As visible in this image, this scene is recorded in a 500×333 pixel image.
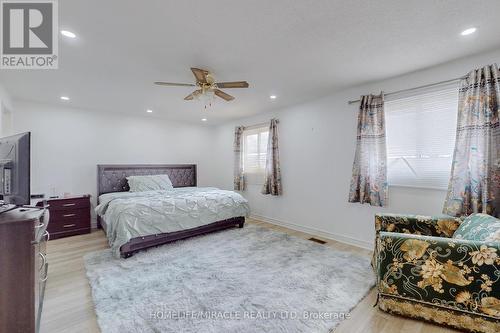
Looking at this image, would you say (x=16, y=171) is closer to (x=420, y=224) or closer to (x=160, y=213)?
(x=160, y=213)

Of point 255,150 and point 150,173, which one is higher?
point 255,150

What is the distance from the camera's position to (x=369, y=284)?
2.30m

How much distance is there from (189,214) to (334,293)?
7.64 feet

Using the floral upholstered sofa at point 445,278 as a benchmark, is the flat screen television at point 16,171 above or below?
above

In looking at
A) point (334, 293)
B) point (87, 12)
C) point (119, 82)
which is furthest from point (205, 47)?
point (334, 293)

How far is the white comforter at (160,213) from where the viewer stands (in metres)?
2.96

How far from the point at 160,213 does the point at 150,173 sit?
7.35ft

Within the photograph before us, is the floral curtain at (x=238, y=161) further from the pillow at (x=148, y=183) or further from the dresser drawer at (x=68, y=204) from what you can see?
the dresser drawer at (x=68, y=204)

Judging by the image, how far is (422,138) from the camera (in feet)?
9.32

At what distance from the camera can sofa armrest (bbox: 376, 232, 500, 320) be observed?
1553 mm

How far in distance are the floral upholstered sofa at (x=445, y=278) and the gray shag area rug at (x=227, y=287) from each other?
44 cm

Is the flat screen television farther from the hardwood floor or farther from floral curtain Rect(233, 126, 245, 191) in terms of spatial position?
floral curtain Rect(233, 126, 245, 191)

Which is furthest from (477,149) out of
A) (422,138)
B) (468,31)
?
(468,31)

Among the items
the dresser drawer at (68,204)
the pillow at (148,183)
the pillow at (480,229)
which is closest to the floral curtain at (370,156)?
the pillow at (480,229)
